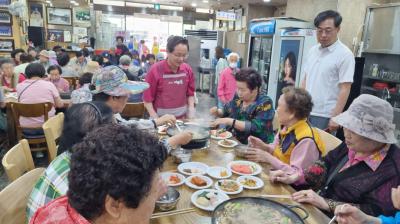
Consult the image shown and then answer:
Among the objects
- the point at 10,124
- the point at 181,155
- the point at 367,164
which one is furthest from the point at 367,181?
the point at 10,124

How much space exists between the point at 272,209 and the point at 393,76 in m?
4.59

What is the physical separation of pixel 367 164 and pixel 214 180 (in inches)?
31.5

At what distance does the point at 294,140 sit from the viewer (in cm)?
193

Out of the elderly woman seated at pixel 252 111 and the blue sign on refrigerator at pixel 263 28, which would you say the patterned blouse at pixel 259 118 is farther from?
the blue sign on refrigerator at pixel 263 28

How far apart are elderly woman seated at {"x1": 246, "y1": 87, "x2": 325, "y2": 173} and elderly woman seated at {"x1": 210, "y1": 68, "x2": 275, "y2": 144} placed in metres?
0.37

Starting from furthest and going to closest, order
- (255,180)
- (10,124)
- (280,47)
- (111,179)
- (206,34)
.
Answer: (206,34) < (280,47) < (10,124) < (255,180) < (111,179)

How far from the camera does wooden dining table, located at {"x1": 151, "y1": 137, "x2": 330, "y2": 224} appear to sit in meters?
1.32

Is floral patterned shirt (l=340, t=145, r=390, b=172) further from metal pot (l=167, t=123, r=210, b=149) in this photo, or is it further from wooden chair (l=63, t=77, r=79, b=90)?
wooden chair (l=63, t=77, r=79, b=90)

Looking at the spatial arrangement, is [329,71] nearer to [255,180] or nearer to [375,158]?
[375,158]

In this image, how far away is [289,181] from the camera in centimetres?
170

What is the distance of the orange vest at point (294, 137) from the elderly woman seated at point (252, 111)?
0.39 meters

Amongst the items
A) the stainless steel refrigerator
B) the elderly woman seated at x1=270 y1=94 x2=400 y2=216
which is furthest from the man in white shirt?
the stainless steel refrigerator

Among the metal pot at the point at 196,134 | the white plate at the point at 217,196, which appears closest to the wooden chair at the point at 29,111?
the metal pot at the point at 196,134

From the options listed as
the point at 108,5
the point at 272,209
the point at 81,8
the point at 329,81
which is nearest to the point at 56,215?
the point at 272,209
